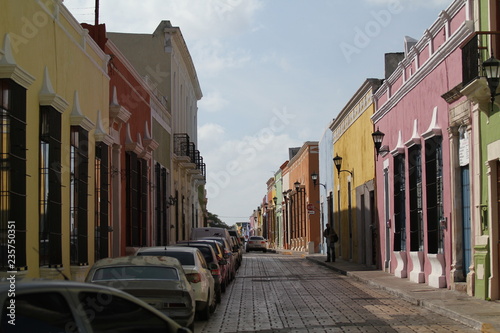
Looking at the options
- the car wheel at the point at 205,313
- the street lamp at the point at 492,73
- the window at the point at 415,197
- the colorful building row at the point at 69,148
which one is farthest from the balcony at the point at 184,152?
the street lamp at the point at 492,73

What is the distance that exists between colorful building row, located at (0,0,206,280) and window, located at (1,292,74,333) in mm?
2599

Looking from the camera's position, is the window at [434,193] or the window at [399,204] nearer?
the window at [434,193]

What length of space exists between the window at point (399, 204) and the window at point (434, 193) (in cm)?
356

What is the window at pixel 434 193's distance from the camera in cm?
2005

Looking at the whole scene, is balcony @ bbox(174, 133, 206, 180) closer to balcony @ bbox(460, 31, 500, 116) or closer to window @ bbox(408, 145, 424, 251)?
window @ bbox(408, 145, 424, 251)

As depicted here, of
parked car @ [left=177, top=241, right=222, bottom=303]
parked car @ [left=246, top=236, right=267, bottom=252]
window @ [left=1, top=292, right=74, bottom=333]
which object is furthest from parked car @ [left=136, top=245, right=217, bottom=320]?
parked car @ [left=246, top=236, right=267, bottom=252]

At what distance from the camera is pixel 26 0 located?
1437cm

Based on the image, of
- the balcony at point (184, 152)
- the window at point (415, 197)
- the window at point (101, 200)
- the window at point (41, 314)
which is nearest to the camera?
the window at point (41, 314)

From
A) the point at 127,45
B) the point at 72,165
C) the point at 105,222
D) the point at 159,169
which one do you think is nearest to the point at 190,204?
the point at 127,45

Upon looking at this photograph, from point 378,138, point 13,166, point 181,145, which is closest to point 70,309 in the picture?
point 13,166

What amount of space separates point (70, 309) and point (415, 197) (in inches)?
721

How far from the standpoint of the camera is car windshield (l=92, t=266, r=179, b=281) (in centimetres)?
1209

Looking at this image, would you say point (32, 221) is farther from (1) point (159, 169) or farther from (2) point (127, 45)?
(2) point (127, 45)

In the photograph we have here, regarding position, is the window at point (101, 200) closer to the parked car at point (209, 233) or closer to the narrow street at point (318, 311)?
the narrow street at point (318, 311)
